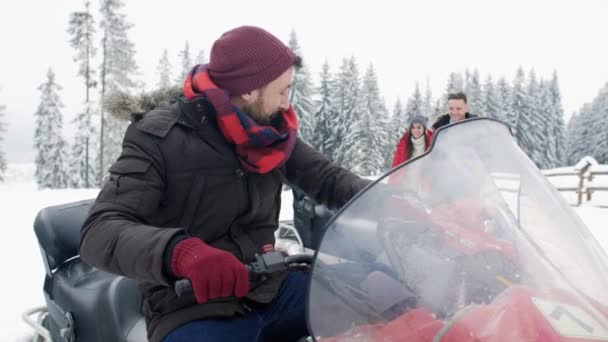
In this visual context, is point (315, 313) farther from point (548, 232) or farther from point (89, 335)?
point (89, 335)

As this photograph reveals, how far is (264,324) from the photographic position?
184cm

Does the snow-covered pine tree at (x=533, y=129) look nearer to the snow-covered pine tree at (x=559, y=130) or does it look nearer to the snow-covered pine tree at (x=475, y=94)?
the snow-covered pine tree at (x=559, y=130)

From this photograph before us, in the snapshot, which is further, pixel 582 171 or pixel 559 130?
pixel 559 130

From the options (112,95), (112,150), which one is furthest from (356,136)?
(112,95)

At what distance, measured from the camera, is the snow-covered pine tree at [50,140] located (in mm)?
35844

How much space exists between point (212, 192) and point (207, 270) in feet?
2.03

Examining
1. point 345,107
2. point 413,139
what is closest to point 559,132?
point 345,107

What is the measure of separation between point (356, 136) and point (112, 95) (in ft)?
108

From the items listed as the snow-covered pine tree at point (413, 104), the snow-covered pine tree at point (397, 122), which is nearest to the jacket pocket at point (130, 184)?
the snow-covered pine tree at point (397, 122)

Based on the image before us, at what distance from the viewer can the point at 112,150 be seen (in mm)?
28656

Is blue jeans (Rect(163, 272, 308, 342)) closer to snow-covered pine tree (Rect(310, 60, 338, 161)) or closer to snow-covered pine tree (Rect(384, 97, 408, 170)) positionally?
snow-covered pine tree (Rect(310, 60, 338, 161))

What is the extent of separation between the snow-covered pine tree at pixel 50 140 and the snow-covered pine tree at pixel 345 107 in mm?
21080

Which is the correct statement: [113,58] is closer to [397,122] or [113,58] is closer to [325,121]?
[325,121]

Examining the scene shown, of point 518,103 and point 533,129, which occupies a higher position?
point 518,103
